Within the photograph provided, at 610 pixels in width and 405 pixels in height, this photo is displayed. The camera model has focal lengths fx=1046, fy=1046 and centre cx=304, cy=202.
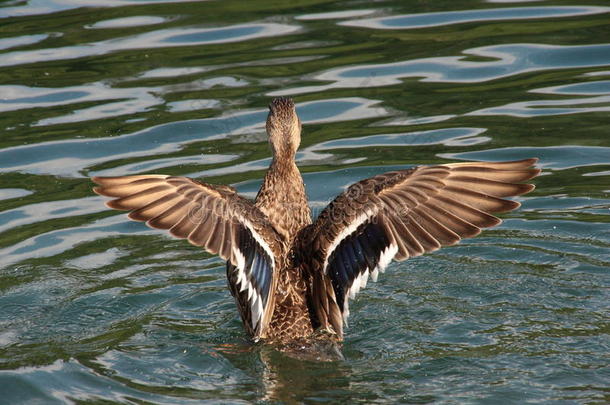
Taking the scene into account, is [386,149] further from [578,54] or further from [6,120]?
[6,120]

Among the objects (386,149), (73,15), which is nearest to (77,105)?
(73,15)

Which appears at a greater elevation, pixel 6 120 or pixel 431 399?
pixel 6 120

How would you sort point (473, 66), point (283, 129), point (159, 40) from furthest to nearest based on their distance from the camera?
point (159, 40) < point (473, 66) < point (283, 129)

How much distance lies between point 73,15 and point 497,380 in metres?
9.00

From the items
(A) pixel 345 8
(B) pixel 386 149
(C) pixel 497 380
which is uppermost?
(A) pixel 345 8

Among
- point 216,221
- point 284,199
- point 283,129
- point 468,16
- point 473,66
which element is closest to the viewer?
point 216,221

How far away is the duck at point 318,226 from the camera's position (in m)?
6.50

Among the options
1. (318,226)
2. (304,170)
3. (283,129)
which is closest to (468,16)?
(304,170)

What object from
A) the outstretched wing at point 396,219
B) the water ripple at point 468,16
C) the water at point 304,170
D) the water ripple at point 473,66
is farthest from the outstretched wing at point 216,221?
the water ripple at point 468,16

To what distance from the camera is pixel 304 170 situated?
10.1 metres

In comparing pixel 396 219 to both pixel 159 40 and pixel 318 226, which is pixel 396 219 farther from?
pixel 159 40

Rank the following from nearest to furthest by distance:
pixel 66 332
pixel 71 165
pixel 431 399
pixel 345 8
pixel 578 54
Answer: pixel 431 399
pixel 66 332
pixel 71 165
pixel 578 54
pixel 345 8

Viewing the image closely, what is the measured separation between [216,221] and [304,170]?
352 centimetres

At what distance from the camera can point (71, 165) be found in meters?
10.3
